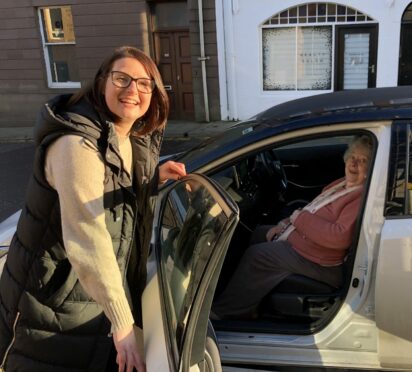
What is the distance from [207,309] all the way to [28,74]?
1244 centimetres

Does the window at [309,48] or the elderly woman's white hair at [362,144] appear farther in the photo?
the window at [309,48]

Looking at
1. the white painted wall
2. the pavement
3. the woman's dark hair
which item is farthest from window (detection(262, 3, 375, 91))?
the woman's dark hair

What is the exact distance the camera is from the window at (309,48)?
34.8 ft

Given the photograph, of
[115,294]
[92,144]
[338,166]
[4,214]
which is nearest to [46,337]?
[115,294]

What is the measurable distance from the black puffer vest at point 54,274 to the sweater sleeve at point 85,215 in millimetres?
52

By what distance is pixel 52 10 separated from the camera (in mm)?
11977

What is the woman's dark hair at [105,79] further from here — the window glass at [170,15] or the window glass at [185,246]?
the window glass at [170,15]

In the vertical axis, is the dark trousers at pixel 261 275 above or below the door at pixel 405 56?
below

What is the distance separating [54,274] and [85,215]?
292 mm

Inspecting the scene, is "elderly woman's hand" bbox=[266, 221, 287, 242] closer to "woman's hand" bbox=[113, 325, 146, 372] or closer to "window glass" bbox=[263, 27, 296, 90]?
"woman's hand" bbox=[113, 325, 146, 372]

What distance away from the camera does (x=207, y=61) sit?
37.0ft

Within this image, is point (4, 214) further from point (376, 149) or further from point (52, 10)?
point (52, 10)

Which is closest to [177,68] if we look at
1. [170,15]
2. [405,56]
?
[170,15]

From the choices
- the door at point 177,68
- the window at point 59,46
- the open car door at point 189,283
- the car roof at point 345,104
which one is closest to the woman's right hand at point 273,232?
the car roof at point 345,104
